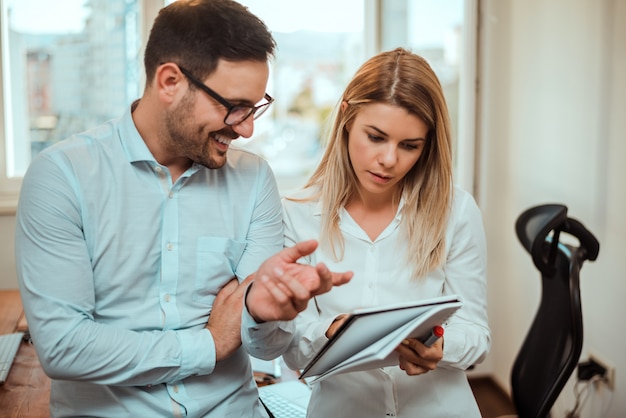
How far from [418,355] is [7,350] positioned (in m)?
1.23

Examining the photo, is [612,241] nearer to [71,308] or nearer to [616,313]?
[616,313]

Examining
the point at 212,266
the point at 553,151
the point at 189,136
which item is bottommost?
the point at 212,266

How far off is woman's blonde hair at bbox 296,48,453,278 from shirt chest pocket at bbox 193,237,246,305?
240 millimetres

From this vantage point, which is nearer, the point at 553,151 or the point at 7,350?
the point at 7,350

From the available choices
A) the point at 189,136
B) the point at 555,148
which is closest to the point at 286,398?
the point at 189,136

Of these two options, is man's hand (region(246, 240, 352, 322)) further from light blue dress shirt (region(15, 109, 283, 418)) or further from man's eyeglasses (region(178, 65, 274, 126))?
man's eyeglasses (region(178, 65, 274, 126))

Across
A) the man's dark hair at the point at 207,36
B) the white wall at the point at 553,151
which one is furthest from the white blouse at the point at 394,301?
the white wall at the point at 553,151

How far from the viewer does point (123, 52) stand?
313cm

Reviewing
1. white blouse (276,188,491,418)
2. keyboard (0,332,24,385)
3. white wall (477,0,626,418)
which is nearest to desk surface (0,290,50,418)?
keyboard (0,332,24,385)

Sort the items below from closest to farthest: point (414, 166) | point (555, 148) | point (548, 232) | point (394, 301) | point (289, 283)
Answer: point (289, 283), point (394, 301), point (414, 166), point (548, 232), point (555, 148)

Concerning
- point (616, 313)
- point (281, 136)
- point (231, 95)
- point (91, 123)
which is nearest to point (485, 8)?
point (281, 136)

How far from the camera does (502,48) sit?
10.2ft

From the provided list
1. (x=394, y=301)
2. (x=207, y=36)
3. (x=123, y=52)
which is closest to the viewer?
(x=207, y=36)

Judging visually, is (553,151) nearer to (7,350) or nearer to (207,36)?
(207,36)
